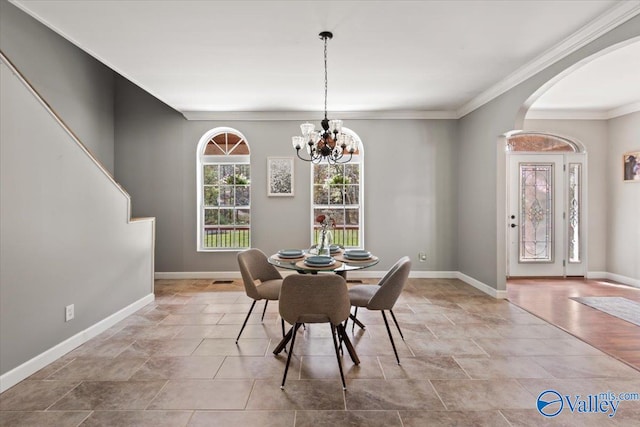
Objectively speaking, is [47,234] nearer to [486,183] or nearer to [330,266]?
[330,266]

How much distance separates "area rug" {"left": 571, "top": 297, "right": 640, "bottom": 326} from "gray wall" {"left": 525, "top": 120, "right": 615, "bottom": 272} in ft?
4.67

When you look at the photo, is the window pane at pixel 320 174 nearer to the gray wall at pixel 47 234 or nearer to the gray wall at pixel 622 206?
the gray wall at pixel 47 234

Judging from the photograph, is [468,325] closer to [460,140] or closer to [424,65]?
[424,65]

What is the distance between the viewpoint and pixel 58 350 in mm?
2691

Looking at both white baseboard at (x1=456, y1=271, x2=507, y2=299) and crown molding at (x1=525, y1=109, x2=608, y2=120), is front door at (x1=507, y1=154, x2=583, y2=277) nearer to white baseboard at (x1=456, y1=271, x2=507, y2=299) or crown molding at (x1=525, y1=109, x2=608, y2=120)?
crown molding at (x1=525, y1=109, x2=608, y2=120)

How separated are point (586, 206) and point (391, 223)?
3155 millimetres

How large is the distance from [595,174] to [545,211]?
976 millimetres

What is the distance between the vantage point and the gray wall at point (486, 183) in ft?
12.9

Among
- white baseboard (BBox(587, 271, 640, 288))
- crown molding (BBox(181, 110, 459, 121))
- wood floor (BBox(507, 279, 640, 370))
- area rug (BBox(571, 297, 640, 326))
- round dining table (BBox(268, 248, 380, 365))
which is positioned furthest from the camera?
crown molding (BBox(181, 110, 459, 121))

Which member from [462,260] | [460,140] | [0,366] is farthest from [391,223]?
[0,366]

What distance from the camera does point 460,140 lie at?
5383mm

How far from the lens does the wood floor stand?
2.92m

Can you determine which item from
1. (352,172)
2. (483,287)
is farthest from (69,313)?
(483,287)

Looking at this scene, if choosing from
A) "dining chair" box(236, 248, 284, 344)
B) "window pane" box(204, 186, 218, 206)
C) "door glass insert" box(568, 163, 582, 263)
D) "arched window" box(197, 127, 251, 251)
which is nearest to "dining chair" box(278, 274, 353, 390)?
"dining chair" box(236, 248, 284, 344)
